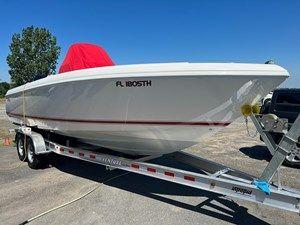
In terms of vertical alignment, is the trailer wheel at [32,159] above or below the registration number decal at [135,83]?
below

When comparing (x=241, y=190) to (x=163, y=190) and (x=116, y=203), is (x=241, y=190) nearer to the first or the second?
(x=163, y=190)

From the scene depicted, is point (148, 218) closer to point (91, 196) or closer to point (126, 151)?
point (91, 196)

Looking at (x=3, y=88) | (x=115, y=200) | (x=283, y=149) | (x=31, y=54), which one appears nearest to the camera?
(x=283, y=149)

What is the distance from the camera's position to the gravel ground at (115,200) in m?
4.60

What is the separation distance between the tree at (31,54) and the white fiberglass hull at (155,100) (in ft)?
131

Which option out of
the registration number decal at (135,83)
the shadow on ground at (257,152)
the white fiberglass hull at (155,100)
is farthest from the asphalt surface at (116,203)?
the shadow on ground at (257,152)

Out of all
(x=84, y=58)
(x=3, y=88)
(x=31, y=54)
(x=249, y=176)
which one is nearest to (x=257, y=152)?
(x=249, y=176)

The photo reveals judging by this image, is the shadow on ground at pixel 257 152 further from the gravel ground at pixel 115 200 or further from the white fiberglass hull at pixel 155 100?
the white fiberglass hull at pixel 155 100

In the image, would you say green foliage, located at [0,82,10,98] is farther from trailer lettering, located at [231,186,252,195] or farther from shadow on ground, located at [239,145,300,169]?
trailer lettering, located at [231,186,252,195]

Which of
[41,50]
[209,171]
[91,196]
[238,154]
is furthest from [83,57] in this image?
[41,50]

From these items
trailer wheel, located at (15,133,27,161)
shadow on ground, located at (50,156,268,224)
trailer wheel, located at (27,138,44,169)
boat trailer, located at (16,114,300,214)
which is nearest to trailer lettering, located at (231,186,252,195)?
boat trailer, located at (16,114,300,214)

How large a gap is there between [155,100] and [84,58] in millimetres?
2424

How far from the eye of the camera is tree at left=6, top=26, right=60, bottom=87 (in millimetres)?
44500

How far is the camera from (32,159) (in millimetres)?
7293
